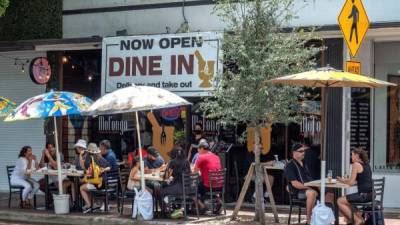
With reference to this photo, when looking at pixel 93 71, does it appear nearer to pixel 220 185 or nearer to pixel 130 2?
pixel 130 2

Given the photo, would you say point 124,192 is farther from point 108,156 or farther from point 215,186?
point 215,186

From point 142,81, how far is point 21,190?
12.1ft

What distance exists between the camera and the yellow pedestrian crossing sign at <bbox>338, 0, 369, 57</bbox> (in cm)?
1038

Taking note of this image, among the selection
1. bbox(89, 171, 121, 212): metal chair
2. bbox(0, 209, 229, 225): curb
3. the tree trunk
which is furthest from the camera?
bbox(89, 171, 121, 212): metal chair

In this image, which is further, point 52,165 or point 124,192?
point 52,165

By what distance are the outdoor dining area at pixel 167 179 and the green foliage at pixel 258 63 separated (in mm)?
331

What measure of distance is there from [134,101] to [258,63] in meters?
2.34

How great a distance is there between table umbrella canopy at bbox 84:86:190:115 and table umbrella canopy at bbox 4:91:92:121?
3.28 ft

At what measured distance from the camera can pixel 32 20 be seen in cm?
1788

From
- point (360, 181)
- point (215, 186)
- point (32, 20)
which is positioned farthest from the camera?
point (32, 20)

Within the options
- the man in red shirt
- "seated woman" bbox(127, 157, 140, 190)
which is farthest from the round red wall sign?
the man in red shirt

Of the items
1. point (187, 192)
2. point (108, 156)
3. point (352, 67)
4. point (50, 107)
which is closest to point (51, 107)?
point (50, 107)

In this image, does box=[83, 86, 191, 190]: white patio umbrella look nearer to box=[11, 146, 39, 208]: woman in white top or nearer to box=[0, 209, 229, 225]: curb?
box=[0, 209, 229, 225]: curb

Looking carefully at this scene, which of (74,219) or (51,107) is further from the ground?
(51,107)
